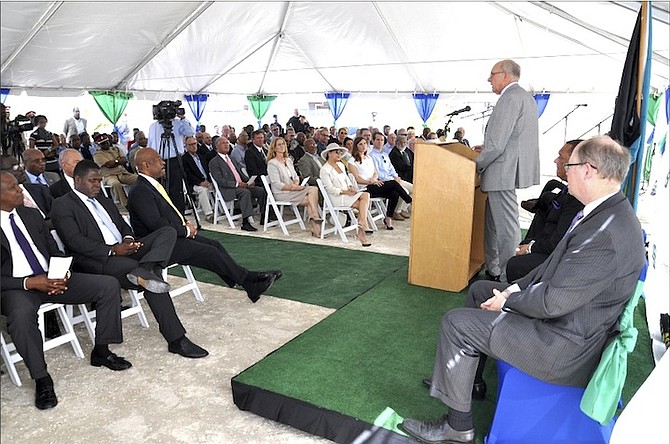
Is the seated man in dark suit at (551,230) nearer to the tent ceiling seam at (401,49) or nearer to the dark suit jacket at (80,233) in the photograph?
the dark suit jacket at (80,233)

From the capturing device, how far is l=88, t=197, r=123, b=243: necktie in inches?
140

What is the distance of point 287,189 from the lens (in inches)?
261

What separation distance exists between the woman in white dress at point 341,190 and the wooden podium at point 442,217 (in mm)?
1701

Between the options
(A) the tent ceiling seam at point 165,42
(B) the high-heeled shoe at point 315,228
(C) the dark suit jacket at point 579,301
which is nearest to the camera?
(C) the dark suit jacket at point 579,301

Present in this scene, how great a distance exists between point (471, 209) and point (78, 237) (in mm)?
2720

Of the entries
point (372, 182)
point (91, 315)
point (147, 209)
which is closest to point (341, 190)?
point (372, 182)

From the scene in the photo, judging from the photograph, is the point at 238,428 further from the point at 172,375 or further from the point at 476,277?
the point at 476,277

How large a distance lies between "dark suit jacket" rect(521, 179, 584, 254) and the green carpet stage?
30.5 inches

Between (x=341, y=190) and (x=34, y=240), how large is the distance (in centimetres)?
373

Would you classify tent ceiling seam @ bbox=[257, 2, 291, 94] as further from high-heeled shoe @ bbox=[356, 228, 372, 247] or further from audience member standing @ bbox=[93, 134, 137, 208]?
high-heeled shoe @ bbox=[356, 228, 372, 247]

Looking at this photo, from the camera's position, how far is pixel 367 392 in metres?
2.69

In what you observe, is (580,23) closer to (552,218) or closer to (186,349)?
(552,218)

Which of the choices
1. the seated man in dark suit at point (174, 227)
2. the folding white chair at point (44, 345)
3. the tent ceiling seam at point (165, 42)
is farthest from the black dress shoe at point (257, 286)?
the tent ceiling seam at point (165, 42)

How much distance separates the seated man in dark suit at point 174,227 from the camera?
151 inches
